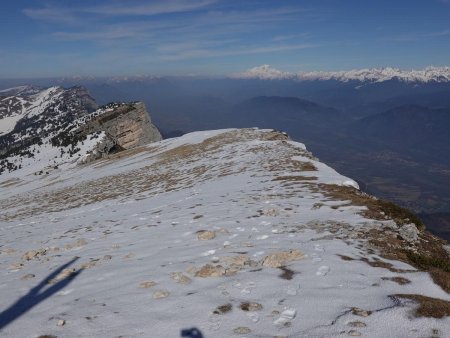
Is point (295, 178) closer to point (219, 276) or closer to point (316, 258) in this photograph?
point (316, 258)

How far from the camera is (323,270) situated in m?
10.4

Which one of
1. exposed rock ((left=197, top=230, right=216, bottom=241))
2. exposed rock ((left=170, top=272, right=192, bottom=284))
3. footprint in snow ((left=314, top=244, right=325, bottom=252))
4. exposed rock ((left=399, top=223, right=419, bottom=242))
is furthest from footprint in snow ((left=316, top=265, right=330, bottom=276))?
exposed rock ((left=197, top=230, right=216, bottom=241))

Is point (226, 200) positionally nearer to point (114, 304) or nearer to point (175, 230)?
point (175, 230)

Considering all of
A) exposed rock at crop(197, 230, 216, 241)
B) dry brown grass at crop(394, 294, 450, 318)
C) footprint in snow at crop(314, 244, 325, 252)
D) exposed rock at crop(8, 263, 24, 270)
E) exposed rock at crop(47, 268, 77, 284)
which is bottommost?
exposed rock at crop(8, 263, 24, 270)

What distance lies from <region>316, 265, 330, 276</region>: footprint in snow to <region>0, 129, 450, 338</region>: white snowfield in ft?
0.09

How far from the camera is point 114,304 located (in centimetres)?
917

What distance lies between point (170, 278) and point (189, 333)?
3.18 meters

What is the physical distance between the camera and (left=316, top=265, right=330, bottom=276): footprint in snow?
10.1 metres

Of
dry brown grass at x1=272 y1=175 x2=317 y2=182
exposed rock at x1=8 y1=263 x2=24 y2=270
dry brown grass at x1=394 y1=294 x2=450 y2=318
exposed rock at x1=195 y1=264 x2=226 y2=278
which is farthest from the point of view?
dry brown grass at x1=272 y1=175 x2=317 y2=182

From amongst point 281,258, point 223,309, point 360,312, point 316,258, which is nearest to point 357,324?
point 360,312

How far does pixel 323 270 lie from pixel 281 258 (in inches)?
57.3

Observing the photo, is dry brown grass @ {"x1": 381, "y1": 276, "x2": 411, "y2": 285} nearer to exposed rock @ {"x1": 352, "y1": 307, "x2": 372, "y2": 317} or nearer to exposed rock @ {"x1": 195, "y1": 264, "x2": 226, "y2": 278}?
exposed rock @ {"x1": 352, "y1": 307, "x2": 372, "y2": 317}

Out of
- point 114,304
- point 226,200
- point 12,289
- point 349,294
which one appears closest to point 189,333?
point 114,304

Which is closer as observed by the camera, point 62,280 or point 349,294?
point 349,294
